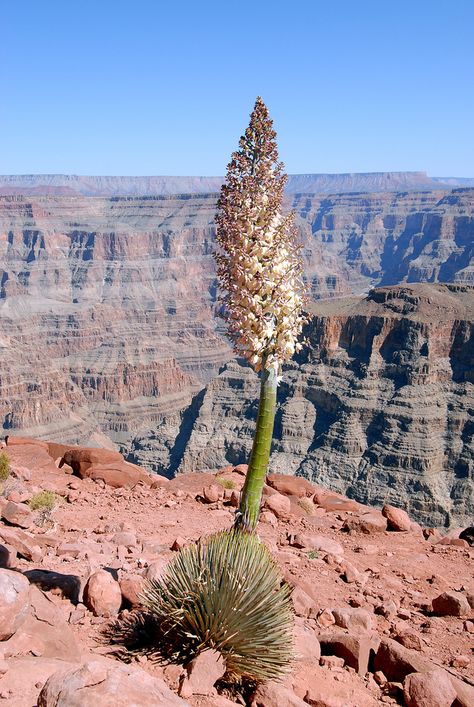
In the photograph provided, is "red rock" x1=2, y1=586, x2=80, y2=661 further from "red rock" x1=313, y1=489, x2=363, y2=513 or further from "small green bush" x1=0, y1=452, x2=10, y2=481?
"red rock" x1=313, y1=489, x2=363, y2=513

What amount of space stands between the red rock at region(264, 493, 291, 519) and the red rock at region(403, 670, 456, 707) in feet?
21.4

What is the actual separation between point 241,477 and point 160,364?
4069 inches

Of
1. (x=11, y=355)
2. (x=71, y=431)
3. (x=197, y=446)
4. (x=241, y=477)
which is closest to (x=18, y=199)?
(x=11, y=355)

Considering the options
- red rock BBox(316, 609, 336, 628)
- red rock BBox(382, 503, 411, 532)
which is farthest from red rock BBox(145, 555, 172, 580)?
red rock BBox(382, 503, 411, 532)

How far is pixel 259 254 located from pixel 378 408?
6449cm

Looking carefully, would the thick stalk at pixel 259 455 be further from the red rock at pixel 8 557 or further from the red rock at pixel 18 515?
the red rock at pixel 18 515

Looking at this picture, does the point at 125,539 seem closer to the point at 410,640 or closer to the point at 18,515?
the point at 18,515

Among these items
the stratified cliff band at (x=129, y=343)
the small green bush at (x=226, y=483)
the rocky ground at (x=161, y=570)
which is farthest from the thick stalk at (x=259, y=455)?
the stratified cliff band at (x=129, y=343)

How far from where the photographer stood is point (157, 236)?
193 m

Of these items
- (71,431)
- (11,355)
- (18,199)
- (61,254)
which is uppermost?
(18,199)

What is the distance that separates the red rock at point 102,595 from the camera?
6809mm

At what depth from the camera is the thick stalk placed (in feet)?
21.5

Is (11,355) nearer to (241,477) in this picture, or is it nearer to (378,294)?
(378,294)

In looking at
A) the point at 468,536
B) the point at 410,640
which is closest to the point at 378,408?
the point at 468,536
